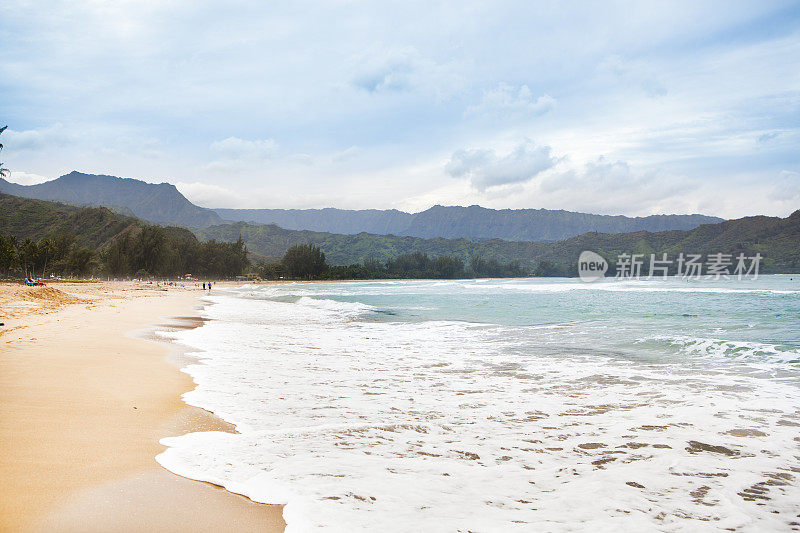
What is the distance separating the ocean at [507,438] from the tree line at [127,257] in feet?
254

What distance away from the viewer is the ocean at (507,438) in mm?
3533

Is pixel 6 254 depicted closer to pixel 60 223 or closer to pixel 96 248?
pixel 96 248

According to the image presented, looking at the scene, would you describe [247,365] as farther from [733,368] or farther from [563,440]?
[733,368]

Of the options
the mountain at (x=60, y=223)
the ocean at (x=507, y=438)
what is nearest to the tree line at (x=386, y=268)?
the mountain at (x=60, y=223)

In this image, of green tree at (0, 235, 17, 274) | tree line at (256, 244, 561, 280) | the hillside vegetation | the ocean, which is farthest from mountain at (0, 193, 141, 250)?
the ocean

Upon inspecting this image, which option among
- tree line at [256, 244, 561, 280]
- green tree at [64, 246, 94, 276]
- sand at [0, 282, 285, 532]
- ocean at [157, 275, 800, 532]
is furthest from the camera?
tree line at [256, 244, 561, 280]

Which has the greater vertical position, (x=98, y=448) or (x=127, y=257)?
(x=127, y=257)

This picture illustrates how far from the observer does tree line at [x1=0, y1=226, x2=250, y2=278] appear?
71.5m

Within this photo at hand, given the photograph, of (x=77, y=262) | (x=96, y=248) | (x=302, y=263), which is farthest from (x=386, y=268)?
(x=77, y=262)

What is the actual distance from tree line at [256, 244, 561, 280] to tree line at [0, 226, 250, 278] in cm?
1269

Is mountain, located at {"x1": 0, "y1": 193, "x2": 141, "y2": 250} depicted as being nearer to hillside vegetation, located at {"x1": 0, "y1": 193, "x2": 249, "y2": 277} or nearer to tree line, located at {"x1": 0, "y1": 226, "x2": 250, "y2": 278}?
hillside vegetation, located at {"x1": 0, "y1": 193, "x2": 249, "y2": 277}

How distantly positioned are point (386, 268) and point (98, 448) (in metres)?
172

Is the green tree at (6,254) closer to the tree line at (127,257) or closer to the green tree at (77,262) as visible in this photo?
the tree line at (127,257)

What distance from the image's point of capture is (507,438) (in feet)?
17.6
